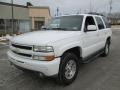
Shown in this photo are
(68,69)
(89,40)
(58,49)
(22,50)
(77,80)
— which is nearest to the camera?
(58,49)

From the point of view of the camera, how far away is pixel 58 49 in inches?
146

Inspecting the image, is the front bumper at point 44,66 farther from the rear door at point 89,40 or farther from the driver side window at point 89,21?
the driver side window at point 89,21

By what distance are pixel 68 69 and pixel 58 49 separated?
786 millimetres

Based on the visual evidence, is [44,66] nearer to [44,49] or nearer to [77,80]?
[44,49]

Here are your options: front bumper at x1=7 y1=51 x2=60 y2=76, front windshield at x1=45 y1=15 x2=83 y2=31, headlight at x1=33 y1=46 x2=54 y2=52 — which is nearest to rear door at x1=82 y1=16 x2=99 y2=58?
front windshield at x1=45 y1=15 x2=83 y2=31

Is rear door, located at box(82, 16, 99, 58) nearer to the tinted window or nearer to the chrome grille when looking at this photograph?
the tinted window

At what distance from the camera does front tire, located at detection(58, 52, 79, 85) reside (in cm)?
393

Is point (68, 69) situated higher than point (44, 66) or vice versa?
point (44, 66)

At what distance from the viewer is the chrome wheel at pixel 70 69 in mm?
4176

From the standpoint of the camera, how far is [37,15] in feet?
111

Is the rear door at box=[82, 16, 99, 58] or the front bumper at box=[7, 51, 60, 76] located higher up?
the rear door at box=[82, 16, 99, 58]

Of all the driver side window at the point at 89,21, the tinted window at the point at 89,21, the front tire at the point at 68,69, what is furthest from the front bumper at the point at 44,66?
the tinted window at the point at 89,21

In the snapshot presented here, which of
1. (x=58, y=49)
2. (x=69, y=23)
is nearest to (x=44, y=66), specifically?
(x=58, y=49)

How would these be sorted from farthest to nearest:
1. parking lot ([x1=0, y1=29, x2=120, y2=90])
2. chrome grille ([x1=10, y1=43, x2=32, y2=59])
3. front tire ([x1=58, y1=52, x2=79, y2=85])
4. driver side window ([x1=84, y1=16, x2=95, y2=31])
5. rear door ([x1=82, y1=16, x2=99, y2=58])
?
driver side window ([x1=84, y1=16, x2=95, y2=31])
rear door ([x1=82, y1=16, x2=99, y2=58])
parking lot ([x1=0, y1=29, x2=120, y2=90])
front tire ([x1=58, y1=52, x2=79, y2=85])
chrome grille ([x1=10, y1=43, x2=32, y2=59])
